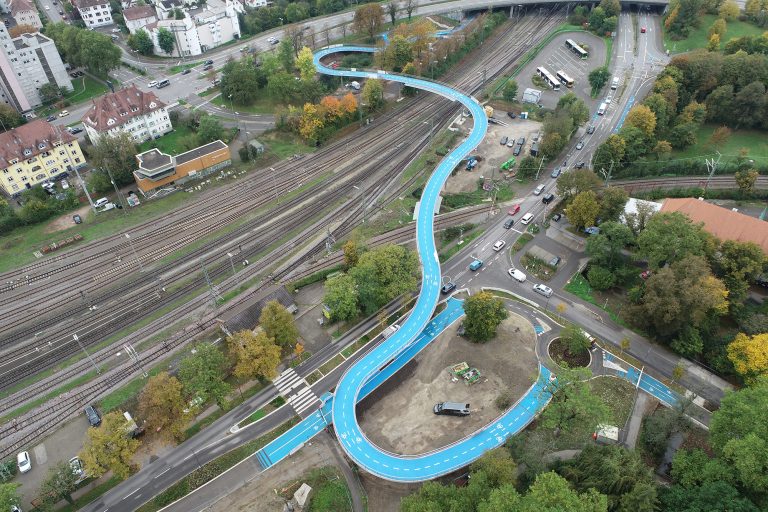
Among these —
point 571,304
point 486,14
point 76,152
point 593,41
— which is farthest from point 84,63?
point 593,41

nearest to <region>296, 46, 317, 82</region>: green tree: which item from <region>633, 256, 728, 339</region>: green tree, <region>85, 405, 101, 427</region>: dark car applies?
<region>85, 405, 101, 427</region>: dark car

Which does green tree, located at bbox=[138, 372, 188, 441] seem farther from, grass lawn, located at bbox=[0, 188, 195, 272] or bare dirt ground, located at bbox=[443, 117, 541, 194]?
bare dirt ground, located at bbox=[443, 117, 541, 194]

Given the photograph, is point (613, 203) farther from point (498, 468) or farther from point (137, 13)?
point (137, 13)

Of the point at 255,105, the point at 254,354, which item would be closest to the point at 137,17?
the point at 255,105

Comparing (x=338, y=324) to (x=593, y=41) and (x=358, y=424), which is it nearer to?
(x=358, y=424)

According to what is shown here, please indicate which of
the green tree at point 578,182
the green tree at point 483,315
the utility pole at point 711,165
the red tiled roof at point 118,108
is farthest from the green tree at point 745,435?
the red tiled roof at point 118,108

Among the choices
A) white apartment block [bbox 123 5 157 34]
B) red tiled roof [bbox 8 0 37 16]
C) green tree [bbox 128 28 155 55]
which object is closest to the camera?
green tree [bbox 128 28 155 55]
